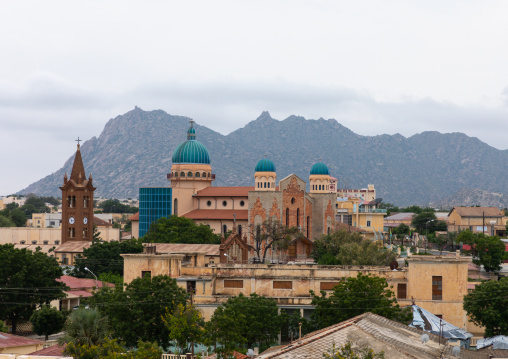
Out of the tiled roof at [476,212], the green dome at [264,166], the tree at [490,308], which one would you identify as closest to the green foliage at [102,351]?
the tree at [490,308]

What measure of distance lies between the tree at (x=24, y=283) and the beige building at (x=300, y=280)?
11506 mm

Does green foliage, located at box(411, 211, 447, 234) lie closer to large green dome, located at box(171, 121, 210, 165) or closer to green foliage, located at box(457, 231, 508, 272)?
large green dome, located at box(171, 121, 210, 165)

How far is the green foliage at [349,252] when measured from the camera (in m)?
79.9

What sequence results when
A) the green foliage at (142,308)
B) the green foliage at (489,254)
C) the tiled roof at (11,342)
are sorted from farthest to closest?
the green foliage at (489,254) < the green foliage at (142,308) < the tiled roof at (11,342)

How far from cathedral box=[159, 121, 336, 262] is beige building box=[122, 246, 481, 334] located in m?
44.3

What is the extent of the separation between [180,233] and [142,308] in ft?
196

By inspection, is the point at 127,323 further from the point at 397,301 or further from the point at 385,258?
the point at 385,258

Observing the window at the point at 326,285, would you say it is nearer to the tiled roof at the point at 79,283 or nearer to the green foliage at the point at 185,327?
the green foliage at the point at 185,327

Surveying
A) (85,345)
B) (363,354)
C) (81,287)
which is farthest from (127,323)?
(81,287)

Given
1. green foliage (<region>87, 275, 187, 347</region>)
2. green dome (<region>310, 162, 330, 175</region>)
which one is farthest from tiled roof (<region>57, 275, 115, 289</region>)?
green dome (<region>310, 162, 330, 175</region>)

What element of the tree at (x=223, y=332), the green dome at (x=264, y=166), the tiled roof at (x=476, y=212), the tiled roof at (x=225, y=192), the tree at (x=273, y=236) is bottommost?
the tree at (x=223, y=332)

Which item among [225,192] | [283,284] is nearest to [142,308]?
[283,284]

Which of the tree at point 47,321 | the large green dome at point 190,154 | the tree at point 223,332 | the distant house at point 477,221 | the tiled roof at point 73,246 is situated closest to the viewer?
A: the tree at point 223,332

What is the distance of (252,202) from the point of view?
116 m
